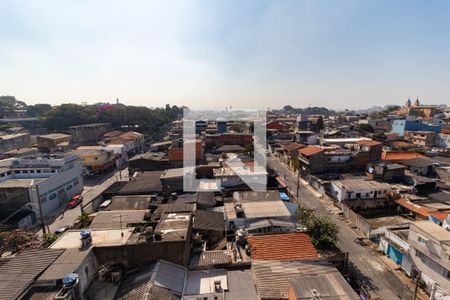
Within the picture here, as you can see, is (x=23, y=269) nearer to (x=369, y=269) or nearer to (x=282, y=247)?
(x=282, y=247)

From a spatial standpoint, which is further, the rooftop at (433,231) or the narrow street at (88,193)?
the narrow street at (88,193)

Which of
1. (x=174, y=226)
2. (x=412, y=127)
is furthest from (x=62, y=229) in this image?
(x=412, y=127)

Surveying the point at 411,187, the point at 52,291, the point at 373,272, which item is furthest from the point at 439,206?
the point at 52,291

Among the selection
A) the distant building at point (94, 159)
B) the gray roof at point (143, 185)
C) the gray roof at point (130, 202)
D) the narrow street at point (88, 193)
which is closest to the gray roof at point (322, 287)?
the gray roof at point (130, 202)

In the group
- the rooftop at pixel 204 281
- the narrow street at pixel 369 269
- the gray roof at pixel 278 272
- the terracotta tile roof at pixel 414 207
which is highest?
the gray roof at pixel 278 272

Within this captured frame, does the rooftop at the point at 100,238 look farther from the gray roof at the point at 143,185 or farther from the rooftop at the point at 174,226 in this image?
the gray roof at the point at 143,185

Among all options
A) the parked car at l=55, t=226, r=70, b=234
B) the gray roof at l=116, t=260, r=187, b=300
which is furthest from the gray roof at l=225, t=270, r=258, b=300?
the parked car at l=55, t=226, r=70, b=234
